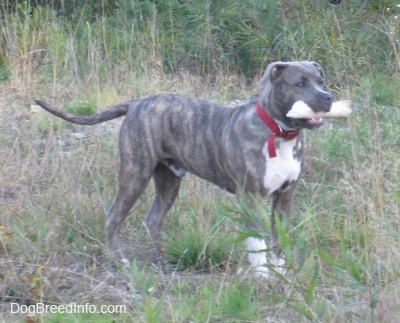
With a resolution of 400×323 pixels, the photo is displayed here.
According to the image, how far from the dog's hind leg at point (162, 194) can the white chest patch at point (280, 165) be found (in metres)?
1.00

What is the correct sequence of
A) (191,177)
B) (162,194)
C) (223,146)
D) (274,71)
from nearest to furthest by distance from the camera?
(274,71), (223,146), (162,194), (191,177)

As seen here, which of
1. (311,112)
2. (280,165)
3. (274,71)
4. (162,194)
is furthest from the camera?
(162,194)

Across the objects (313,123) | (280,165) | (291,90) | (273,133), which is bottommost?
(280,165)

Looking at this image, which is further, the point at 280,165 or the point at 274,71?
the point at 274,71

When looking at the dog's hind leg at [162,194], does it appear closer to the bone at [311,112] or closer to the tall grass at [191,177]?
the tall grass at [191,177]

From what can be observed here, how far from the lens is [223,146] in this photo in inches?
231

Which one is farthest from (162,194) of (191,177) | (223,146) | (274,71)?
(274,71)

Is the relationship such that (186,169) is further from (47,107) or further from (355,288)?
(355,288)

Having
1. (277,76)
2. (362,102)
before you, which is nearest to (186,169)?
(277,76)

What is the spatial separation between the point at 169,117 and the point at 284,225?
1.86 meters

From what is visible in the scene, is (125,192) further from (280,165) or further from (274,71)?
(274,71)

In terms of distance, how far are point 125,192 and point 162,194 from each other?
12.5 inches

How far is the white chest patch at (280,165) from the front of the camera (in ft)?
18.3

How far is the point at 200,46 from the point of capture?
10.3 metres
